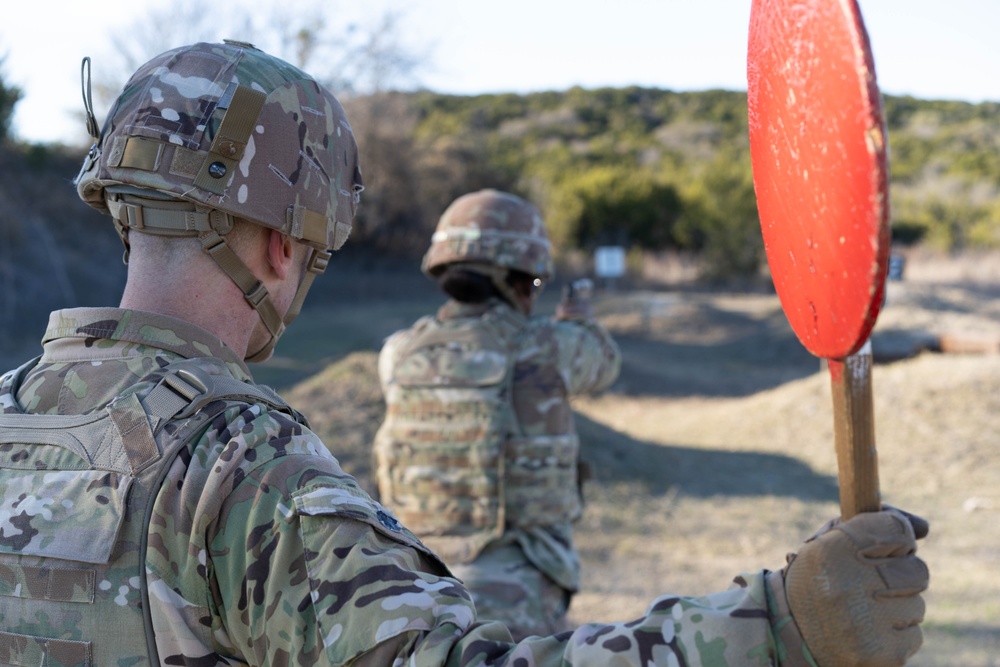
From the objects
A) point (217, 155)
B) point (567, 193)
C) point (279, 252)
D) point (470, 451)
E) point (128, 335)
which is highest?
point (567, 193)

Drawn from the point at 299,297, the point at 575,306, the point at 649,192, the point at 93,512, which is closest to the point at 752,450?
the point at 575,306

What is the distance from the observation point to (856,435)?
1.32m

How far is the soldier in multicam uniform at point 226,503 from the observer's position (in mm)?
1254

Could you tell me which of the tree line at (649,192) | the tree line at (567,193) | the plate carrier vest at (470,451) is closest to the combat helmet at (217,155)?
the plate carrier vest at (470,451)

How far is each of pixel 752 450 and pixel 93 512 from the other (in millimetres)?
10508

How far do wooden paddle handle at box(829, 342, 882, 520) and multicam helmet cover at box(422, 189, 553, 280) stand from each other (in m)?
2.79

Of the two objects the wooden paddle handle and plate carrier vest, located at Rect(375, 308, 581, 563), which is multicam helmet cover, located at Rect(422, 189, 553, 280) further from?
the wooden paddle handle

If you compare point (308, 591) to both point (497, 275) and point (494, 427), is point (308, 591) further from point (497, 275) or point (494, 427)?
point (497, 275)

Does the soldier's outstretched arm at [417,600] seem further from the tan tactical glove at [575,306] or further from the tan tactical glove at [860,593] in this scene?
the tan tactical glove at [575,306]

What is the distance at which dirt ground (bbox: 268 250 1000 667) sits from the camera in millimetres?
7152

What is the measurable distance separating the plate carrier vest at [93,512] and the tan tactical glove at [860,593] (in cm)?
86

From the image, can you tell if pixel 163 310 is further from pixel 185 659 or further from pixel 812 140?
pixel 812 140

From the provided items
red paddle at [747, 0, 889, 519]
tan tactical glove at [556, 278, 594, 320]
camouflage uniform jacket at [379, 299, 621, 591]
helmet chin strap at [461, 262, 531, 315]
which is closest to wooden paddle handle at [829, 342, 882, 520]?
red paddle at [747, 0, 889, 519]

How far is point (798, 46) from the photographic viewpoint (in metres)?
1.29
